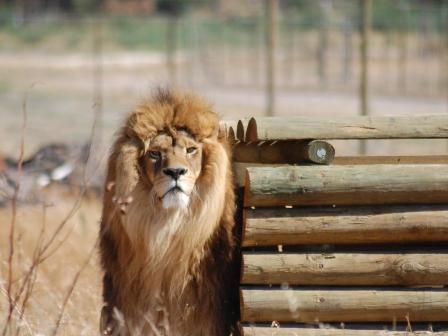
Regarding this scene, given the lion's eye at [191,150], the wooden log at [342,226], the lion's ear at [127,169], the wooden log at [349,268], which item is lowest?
the wooden log at [349,268]

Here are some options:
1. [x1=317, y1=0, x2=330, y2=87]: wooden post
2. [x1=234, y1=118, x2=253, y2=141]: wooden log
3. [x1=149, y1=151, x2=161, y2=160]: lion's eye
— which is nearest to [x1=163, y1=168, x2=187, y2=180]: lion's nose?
[x1=149, y1=151, x2=161, y2=160]: lion's eye

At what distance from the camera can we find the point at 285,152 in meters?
6.34

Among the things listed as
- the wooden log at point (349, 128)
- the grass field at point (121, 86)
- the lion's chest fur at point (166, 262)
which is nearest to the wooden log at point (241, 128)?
the wooden log at point (349, 128)

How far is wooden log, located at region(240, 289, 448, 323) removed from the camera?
5.95 metres

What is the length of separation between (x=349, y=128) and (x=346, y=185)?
1.01ft

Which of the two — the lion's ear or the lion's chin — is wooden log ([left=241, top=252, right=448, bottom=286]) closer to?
the lion's chin

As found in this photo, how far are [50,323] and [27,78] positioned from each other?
22.1m

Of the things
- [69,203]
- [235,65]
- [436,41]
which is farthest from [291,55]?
[69,203]

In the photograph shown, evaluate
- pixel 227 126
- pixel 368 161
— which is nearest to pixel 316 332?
pixel 368 161

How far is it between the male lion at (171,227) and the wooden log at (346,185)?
28 cm

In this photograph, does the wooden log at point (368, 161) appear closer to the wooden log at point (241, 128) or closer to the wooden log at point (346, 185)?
the wooden log at point (241, 128)

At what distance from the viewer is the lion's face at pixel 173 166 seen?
593 cm

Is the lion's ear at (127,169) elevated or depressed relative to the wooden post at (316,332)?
elevated

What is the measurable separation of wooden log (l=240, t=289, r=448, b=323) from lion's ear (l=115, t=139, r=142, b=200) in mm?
793
